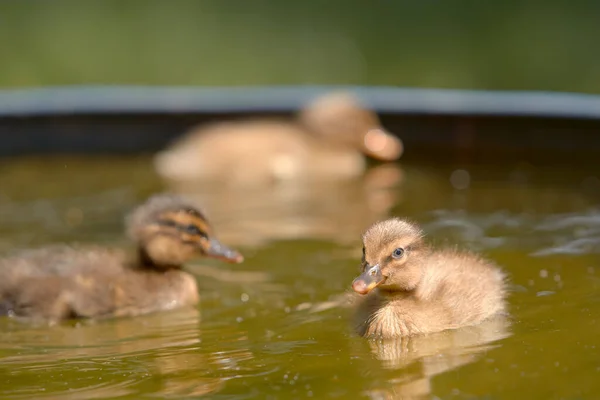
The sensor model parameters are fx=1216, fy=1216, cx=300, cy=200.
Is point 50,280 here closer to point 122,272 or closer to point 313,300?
point 122,272

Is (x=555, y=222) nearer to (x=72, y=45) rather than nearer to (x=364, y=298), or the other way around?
(x=364, y=298)

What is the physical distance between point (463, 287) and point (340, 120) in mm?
4491

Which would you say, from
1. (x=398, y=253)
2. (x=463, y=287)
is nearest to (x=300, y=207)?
(x=463, y=287)

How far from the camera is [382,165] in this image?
27.8ft

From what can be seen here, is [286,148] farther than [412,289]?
Yes

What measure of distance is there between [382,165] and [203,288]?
326cm

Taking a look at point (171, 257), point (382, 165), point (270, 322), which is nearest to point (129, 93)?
point (382, 165)

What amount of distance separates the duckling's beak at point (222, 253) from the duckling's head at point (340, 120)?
3.23 metres

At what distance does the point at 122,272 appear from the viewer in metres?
5.30

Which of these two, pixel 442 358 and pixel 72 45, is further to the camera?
pixel 72 45

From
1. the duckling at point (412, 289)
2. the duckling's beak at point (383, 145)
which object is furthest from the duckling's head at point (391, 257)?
the duckling's beak at point (383, 145)

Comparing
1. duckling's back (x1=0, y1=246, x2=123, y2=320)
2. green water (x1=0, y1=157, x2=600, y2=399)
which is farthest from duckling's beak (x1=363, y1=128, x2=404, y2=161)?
duckling's back (x1=0, y1=246, x2=123, y2=320)

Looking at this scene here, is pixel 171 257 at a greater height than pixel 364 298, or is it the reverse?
pixel 171 257

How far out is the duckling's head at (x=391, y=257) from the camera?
163 inches
